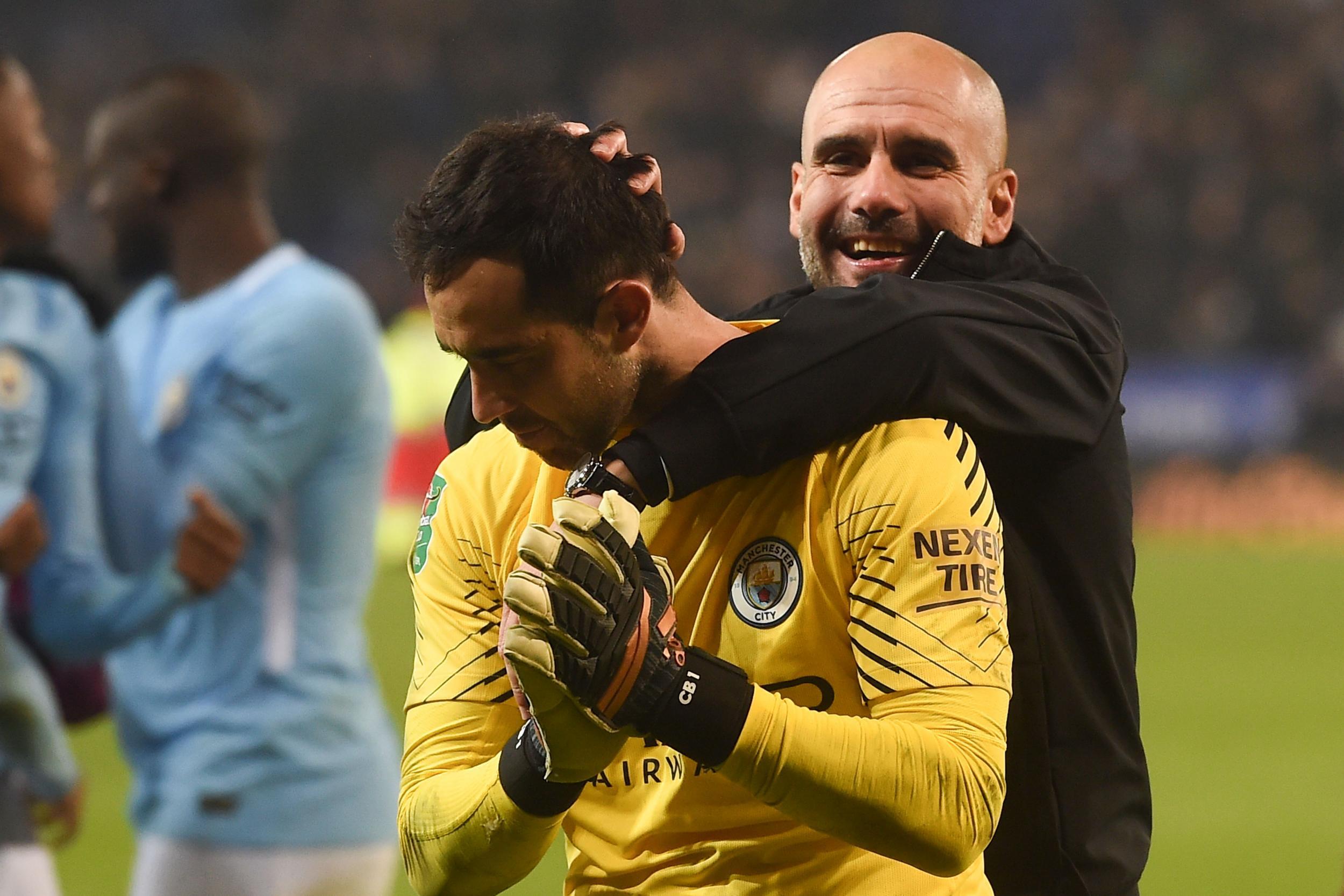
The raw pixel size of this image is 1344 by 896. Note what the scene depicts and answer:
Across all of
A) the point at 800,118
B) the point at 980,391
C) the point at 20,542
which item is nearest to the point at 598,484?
the point at 980,391

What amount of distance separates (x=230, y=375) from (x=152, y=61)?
1626 centimetres

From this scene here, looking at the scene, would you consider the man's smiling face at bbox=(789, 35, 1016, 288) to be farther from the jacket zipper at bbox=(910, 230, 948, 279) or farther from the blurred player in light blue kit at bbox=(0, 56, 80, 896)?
the blurred player in light blue kit at bbox=(0, 56, 80, 896)

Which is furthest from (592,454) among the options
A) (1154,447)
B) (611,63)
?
(611,63)

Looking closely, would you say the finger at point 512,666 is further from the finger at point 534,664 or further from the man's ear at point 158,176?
the man's ear at point 158,176

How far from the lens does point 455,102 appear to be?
1919cm

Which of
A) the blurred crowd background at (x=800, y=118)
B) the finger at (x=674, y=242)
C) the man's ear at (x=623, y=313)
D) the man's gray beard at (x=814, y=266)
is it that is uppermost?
the blurred crowd background at (x=800, y=118)

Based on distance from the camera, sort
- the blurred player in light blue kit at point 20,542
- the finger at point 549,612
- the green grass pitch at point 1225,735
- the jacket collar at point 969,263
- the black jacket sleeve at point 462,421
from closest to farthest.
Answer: the finger at point 549,612 < the black jacket sleeve at point 462,421 < the jacket collar at point 969,263 < the blurred player in light blue kit at point 20,542 < the green grass pitch at point 1225,735

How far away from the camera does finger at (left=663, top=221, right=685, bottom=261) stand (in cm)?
224

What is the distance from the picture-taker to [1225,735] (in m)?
9.30

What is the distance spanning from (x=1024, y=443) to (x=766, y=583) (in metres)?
0.44

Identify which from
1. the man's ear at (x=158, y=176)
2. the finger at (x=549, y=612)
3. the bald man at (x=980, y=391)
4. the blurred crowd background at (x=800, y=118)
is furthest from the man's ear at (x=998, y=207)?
the blurred crowd background at (x=800, y=118)

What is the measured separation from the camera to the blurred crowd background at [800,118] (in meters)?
16.5

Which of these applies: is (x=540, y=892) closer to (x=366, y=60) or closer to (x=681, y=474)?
(x=681, y=474)

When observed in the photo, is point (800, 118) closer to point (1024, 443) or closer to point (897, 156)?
point (897, 156)
